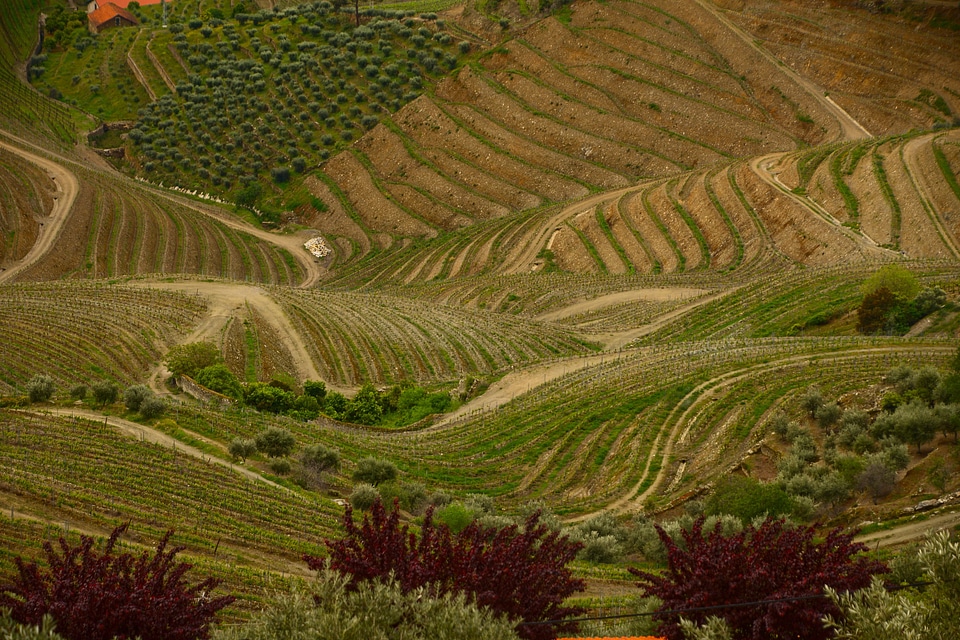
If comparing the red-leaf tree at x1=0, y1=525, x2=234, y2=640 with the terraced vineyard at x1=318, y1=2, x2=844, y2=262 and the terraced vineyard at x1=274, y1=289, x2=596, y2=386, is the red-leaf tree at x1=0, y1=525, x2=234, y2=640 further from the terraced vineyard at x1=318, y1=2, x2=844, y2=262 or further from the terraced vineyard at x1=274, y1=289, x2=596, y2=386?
the terraced vineyard at x1=318, y1=2, x2=844, y2=262

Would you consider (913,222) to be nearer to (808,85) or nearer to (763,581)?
(808,85)

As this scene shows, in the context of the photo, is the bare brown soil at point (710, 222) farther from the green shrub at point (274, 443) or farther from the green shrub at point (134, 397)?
the green shrub at point (134, 397)

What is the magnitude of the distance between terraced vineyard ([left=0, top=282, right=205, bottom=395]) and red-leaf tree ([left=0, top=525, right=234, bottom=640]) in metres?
28.5

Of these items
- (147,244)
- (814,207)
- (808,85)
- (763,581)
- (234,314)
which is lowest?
(147,244)

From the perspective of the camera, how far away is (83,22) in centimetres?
12750

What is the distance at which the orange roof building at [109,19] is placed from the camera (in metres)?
125

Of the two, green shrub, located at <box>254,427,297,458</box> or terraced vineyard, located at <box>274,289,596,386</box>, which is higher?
green shrub, located at <box>254,427,297,458</box>

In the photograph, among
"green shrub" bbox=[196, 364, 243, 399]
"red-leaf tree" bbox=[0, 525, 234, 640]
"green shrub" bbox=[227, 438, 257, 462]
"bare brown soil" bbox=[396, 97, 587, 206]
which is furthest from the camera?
"bare brown soil" bbox=[396, 97, 587, 206]

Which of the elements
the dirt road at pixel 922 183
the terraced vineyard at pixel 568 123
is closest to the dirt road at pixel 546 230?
the terraced vineyard at pixel 568 123

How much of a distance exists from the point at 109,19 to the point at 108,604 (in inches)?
4933

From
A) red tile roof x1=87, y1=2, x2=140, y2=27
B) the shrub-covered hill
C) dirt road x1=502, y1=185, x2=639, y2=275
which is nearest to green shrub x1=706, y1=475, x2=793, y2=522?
dirt road x1=502, y1=185, x2=639, y2=275

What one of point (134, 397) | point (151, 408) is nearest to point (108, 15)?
point (134, 397)

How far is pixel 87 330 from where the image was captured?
4841cm

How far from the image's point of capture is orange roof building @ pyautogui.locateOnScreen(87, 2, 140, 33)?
125 meters
